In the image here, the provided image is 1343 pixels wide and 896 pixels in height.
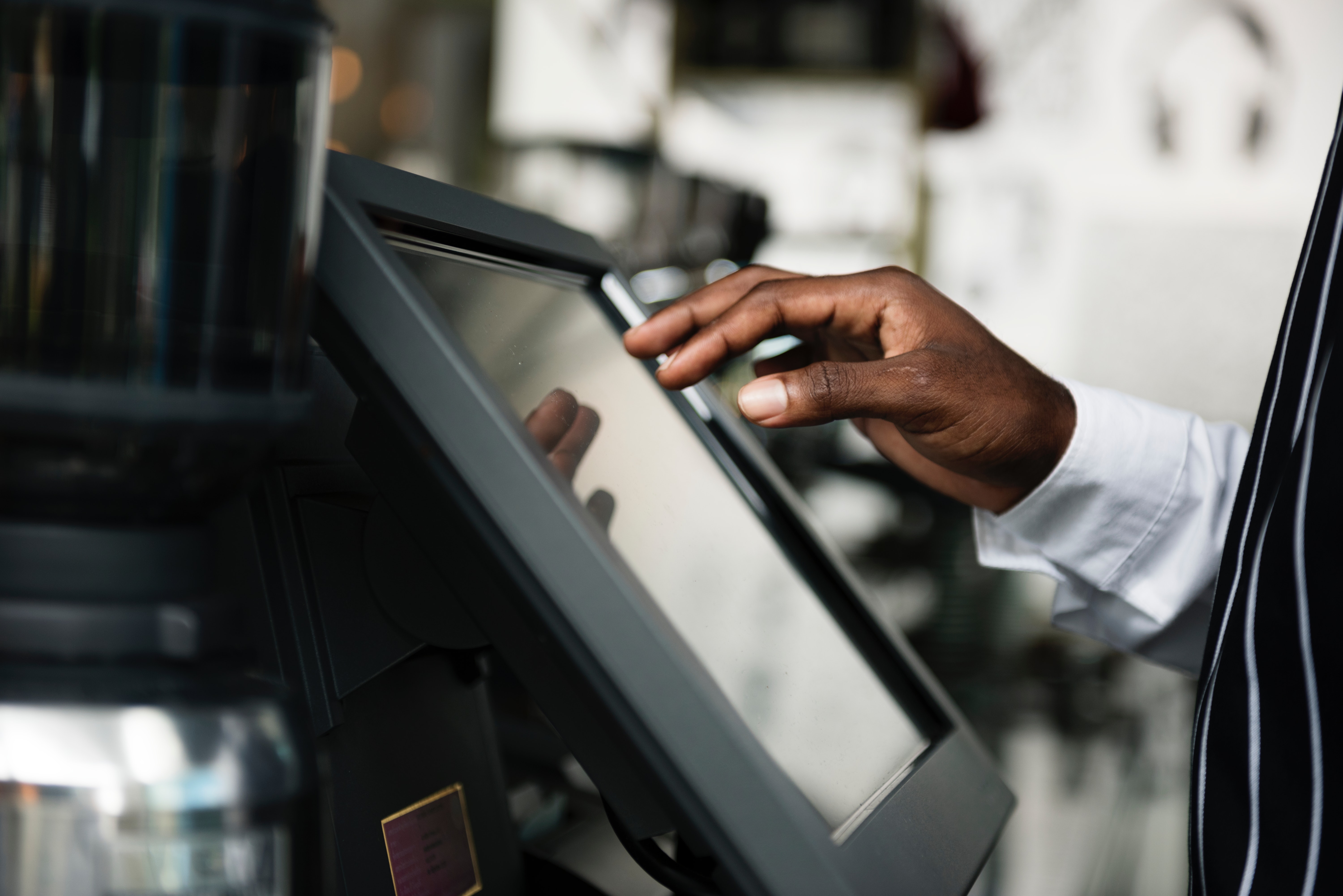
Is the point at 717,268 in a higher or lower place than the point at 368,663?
higher

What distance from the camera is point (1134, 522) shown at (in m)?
0.86

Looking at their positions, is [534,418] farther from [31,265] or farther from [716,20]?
[716,20]

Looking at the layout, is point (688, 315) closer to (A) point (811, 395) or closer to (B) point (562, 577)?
(A) point (811, 395)

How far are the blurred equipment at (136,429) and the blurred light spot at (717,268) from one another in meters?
1.99

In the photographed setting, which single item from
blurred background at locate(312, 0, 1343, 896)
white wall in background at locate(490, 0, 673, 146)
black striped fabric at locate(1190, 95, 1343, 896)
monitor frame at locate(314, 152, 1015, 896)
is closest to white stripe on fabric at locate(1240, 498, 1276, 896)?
black striped fabric at locate(1190, 95, 1343, 896)

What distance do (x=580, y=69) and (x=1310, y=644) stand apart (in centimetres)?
375

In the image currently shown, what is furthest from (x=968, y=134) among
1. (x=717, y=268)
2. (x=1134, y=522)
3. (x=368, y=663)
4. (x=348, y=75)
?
(x=368, y=663)

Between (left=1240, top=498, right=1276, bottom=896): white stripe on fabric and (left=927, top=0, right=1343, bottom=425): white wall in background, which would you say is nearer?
(left=1240, top=498, right=1276, bottom=896): white stripe on fabric

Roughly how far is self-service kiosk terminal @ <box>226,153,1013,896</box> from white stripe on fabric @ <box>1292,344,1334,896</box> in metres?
0.16

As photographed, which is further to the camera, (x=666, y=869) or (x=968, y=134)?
(x=968, y=134)

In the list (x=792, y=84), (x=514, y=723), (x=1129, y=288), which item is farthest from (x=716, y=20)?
(x=514, y=723)

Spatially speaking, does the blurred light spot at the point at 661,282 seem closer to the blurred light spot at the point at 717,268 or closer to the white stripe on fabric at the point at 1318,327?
the blurred light spot at the point at 717,268

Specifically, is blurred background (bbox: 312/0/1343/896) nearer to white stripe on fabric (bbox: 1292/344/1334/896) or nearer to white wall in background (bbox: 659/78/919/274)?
white wall in background (bbox: 659/78/919/274)

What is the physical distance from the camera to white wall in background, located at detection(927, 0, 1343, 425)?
12.4ft
